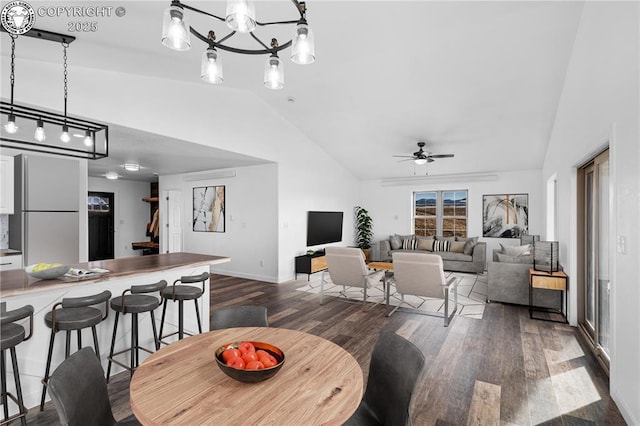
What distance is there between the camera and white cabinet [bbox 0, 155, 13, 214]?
436cm

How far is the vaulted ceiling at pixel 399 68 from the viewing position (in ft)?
9.87

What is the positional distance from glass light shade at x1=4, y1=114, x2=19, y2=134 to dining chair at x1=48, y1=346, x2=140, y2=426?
6.71 feet

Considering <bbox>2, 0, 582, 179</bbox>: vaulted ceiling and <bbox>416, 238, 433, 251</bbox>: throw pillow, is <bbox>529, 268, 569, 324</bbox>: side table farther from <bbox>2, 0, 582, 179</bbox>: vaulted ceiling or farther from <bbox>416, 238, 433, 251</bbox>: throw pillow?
<bbox>416, 238, 433, 251</bbox>: throw pillow

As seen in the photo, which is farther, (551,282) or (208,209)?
(208,209)

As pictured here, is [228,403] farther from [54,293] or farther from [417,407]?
[54,293]

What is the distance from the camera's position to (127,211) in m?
9.32

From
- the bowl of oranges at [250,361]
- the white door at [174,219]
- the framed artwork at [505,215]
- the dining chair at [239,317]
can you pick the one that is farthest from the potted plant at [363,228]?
the bowl of oranges at [250,361]

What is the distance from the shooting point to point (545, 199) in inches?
271

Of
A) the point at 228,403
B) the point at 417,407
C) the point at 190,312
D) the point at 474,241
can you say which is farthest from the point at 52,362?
the point at 474,241

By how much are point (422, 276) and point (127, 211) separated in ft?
28.4

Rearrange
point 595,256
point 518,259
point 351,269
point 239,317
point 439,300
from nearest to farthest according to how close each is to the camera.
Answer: point 239,317 → point 595,256 → point 351,269 → point 518,259 → point 439,300

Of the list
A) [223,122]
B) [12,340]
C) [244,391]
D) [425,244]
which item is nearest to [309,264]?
[223,122]

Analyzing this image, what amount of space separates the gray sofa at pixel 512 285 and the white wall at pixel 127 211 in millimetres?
9163

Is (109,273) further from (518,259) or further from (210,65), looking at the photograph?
(518,259)
